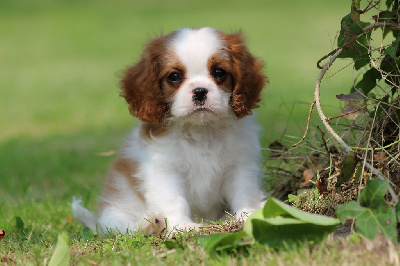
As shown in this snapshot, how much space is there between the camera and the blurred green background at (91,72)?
7.45m

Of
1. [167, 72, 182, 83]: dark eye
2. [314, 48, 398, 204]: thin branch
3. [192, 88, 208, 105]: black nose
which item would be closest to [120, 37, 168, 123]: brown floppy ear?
[167, 72, 182, 83]: dark eye

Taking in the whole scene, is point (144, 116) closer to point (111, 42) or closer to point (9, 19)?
point (111, 42)

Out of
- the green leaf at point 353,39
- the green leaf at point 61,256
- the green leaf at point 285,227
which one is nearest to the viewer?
the green leaf at point 285,227

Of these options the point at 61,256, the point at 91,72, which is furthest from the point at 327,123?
the point at 91,72

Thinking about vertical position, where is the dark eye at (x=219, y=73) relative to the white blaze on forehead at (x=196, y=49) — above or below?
below

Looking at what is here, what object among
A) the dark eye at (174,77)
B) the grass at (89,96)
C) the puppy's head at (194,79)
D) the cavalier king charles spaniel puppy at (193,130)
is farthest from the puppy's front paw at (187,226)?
the dark eye at (174,77)

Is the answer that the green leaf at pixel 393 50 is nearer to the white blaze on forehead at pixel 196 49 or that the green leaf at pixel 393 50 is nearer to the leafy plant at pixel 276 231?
the white blaze on forehead at pixel 196 49

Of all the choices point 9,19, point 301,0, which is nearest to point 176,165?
point 9,19

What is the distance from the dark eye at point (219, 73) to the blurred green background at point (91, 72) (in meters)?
0.69

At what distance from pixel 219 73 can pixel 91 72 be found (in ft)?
37.0

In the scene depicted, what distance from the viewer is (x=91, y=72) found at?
1549 centimetres

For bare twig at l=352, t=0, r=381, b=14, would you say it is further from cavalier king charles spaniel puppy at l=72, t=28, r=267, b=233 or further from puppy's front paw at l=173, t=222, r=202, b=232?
puppy's front paw at l=173, t=222, r=202, b=232

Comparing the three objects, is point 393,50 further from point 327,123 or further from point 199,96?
point 199,96

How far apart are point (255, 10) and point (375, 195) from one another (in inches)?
930
